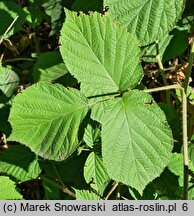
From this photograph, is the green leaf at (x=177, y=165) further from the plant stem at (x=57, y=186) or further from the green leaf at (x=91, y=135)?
the plant stem at (x=57, y=186)

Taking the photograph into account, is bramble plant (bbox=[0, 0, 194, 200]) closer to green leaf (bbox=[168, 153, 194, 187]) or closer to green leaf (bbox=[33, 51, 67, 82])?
green leaf (bbox=[168, 153, 194, 187])

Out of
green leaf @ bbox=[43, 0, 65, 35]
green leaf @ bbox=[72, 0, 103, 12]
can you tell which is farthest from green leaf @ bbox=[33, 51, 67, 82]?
green leaf @ bbox=[72, 0, 103, 12]

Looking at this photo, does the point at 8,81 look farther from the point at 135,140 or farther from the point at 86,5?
the point at 135,140

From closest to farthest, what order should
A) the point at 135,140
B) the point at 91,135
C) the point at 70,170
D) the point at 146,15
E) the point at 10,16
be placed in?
the point at 135,140, the point at 146,15, the point at 91,135, the point at 70,170, the point at 10,16

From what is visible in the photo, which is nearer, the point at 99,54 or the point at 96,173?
the point at 99,54

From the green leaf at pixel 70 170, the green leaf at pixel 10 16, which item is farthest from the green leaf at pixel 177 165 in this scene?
the green leaf at pixel 10 16

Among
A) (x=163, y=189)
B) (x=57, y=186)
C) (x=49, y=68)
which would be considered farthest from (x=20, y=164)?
(x=163, y=189)

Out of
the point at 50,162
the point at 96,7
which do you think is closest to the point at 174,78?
the point at 96,7
